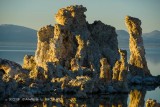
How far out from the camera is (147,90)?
5609 cm

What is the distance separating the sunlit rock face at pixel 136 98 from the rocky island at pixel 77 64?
35.4 inches

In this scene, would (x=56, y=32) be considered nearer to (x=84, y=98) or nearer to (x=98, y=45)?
(x=98, y=45)

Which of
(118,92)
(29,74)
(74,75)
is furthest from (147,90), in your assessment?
(29,74)

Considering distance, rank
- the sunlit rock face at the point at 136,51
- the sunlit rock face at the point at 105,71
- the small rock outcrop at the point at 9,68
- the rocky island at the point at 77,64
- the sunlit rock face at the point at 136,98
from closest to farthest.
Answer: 1. the sunlit rock face at the point at 136,98
2. the rocky island at the point at 77,64
3. the sunlit rock face at the point at 105,71
4. the small rock outcrop at the point at 9,68
5. the sunlit rock face at the point at 136,51

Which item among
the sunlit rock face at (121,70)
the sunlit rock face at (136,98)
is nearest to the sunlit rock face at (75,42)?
the sunlit rock face at (121,70)

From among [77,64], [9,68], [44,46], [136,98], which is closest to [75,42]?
[44,46]

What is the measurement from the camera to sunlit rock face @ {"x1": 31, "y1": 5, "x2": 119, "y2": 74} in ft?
210

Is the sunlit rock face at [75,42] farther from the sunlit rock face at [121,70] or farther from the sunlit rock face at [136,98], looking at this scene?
the sunlit rock face at [136,98]

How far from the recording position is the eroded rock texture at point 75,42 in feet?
210

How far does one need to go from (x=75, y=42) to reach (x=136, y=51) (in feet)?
24.4

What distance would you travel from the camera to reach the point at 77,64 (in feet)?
200

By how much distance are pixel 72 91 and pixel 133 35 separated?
793 inches

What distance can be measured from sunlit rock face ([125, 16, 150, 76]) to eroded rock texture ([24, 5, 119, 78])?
209 centimetres

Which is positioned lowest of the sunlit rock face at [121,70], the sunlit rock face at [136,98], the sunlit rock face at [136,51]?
the sunlit rock face at [136,98]
